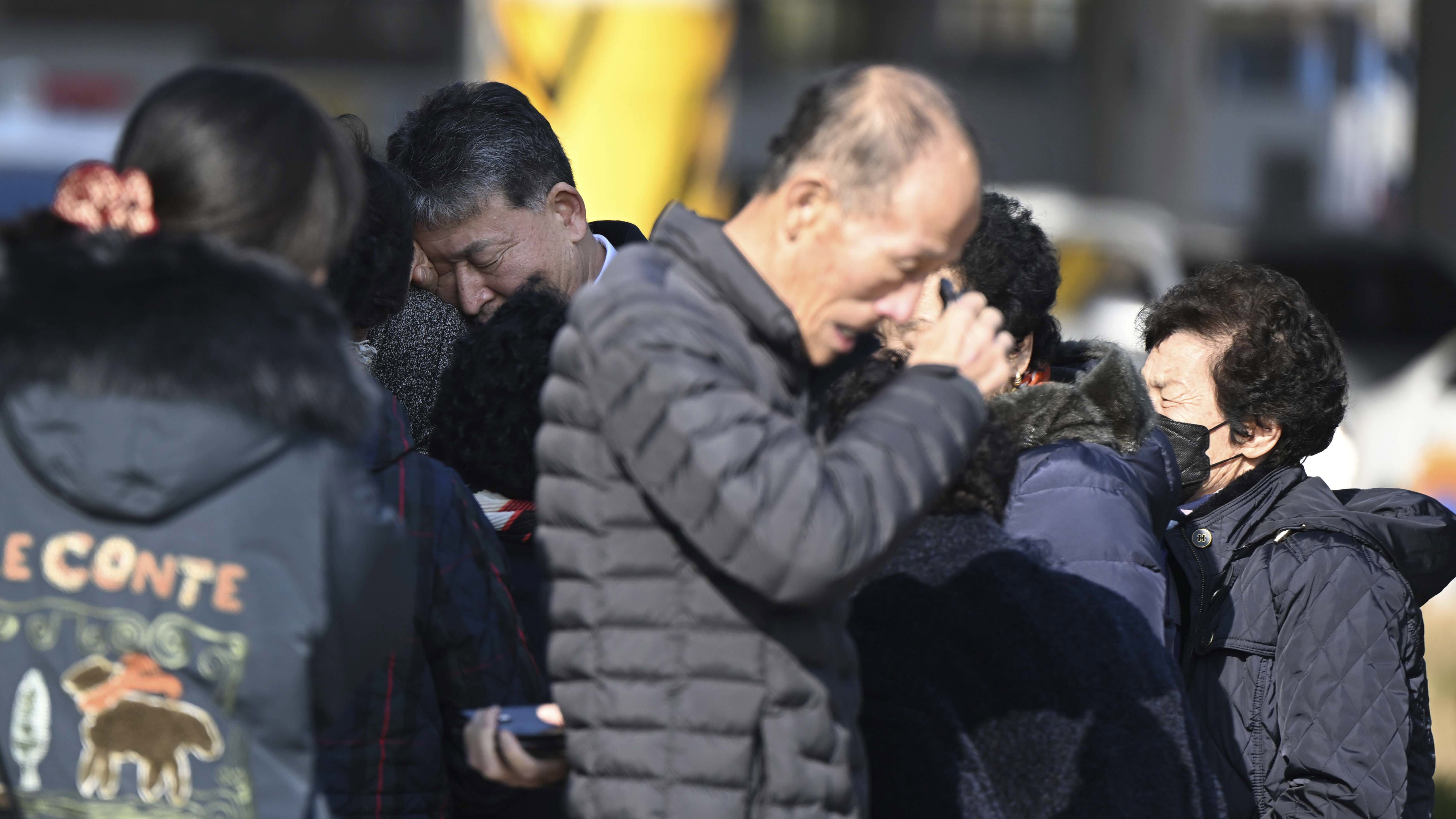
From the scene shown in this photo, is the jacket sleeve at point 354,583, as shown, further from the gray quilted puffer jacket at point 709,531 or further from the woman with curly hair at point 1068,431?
the woman with curly hair at point 1068,431

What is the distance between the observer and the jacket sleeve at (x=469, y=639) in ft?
7.23

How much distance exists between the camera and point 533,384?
95.6 inches

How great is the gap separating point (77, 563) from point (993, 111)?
80.8 feet

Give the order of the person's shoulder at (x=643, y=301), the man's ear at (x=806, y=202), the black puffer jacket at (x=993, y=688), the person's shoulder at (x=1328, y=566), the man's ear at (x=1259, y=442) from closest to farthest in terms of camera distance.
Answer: the person's shoulder at (x=643, y=301) → the man's ear at (x=806, y=202) → the black puffer jacket at (x=993, y=688) → the person's shoulder at (x=1328, y=566) → the man's ear at (x=1259, y=442)

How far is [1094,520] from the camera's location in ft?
7.88

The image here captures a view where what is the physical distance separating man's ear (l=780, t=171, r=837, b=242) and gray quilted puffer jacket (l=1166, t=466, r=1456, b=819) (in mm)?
1410

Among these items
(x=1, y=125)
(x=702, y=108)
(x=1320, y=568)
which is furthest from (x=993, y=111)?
(x=1320, y=568)

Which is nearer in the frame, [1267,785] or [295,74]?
[1267,785]

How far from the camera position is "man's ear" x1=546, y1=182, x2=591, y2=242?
335cm

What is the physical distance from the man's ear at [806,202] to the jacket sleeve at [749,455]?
0.19 metres

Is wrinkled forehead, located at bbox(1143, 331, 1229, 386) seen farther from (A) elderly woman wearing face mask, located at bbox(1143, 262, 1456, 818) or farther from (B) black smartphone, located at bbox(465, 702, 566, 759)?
(B) black smartphone, located at bbox(465, 702, 566, 759)

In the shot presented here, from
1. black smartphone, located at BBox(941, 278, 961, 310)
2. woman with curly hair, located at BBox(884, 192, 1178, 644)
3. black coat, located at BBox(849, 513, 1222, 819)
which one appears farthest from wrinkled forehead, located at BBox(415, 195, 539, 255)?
black coat, located at BBox(849, 513, 1222, 819)

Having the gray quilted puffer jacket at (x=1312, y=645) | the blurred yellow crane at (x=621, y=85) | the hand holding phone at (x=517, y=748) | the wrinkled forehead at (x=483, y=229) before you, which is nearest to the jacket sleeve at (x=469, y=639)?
the hand holding phone at (x=517, y=748)

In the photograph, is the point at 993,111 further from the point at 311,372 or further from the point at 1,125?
the point at 311,372
